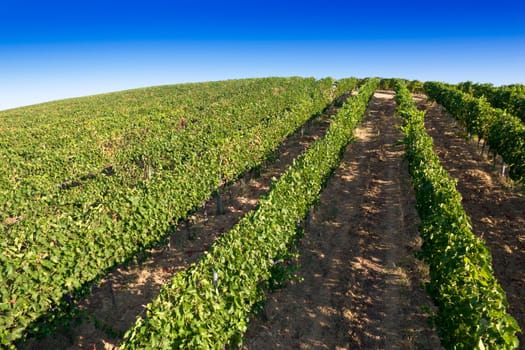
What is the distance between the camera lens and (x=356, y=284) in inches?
433

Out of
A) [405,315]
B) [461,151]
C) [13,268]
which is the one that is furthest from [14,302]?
[461,151]

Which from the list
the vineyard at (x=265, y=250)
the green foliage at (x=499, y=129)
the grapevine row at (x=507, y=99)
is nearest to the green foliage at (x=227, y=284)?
the vineyard at (x=265, y=250)

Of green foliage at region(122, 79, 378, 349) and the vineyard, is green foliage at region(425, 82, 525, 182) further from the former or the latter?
green foliage at region(122, 79, 378, 349)

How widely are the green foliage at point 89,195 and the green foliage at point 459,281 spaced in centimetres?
937

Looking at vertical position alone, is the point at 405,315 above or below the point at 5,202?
below

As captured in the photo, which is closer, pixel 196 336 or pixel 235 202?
pixel 196 336

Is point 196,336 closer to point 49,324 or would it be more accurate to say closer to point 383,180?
point 49,324

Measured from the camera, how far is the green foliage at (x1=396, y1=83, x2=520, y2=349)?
6.04 m

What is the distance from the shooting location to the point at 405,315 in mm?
9641

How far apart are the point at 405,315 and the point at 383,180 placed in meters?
11.0

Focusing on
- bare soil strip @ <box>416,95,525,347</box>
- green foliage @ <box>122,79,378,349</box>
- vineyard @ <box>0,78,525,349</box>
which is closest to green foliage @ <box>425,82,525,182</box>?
vineyard @ <box>0,78,525,349</box>

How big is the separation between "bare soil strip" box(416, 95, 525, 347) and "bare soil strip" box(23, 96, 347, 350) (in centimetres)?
1068

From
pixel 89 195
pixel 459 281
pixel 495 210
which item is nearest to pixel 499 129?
pixel 495 210

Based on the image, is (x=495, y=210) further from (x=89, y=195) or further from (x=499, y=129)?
(x=89, y=195)
